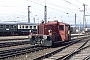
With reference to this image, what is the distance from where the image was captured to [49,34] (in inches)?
889

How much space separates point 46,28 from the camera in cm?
2380

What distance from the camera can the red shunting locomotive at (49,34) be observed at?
2199 centimetres

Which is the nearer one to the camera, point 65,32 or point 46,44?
point 46,44

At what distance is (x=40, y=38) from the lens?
22203 mm

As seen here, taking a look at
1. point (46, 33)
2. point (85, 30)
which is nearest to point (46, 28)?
point (46, 33)

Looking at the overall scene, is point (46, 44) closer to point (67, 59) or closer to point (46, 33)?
point (46, 33)

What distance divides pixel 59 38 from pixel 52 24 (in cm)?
199

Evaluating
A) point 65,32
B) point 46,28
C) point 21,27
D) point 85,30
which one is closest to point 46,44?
point 46,28

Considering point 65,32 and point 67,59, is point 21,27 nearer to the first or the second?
point 65,32

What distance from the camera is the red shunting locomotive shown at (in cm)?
2199

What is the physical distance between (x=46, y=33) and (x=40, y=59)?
9.42 meters

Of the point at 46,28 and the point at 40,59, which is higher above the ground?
the point at 46,28

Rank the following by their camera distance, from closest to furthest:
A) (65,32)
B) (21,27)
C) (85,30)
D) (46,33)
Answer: (46,33) < (65,32) < (21,27) < (85,30)

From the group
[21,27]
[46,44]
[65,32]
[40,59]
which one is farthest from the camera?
[21,27]
